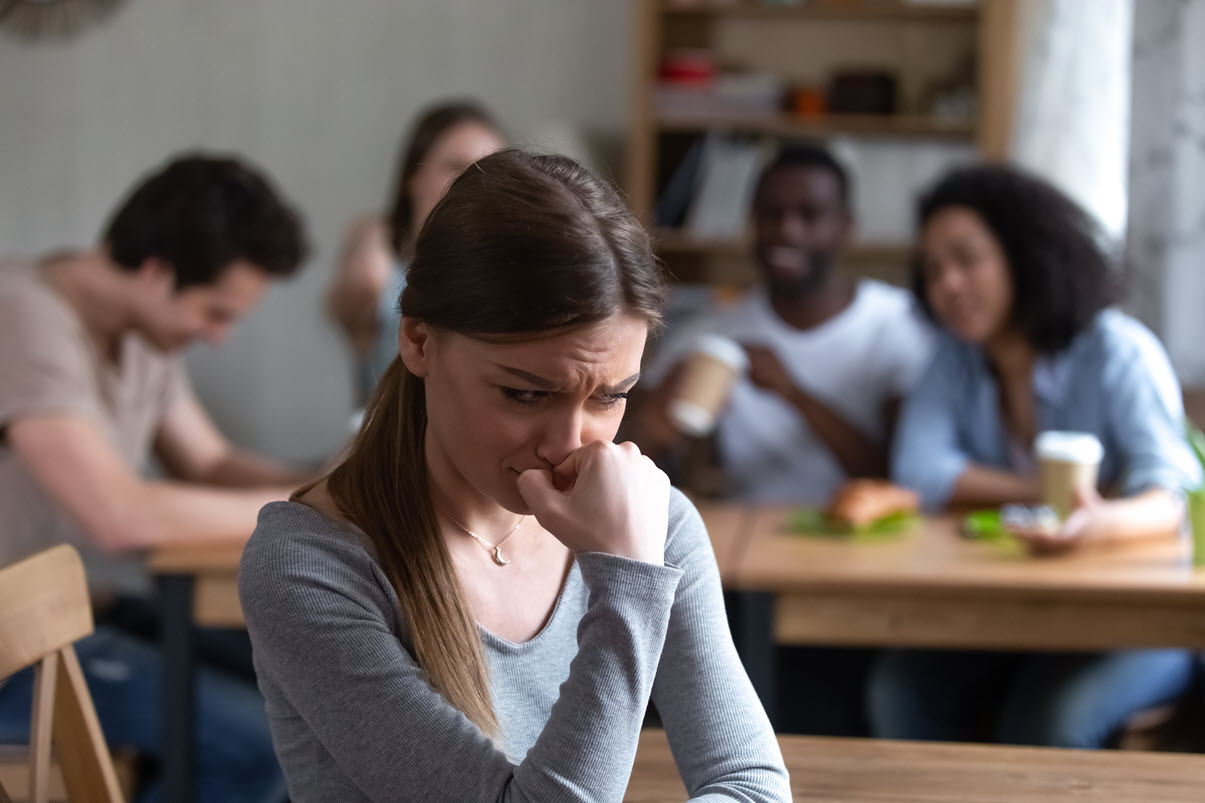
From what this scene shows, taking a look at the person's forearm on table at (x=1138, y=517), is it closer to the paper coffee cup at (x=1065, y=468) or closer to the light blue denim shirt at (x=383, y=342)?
the paper coffee cup at (x=1065, y=468)

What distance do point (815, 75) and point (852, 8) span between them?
0.76ft

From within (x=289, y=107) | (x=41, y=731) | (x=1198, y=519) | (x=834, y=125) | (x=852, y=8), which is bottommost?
(x=1198, y=519)

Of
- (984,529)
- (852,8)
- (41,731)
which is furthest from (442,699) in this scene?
(852,8)

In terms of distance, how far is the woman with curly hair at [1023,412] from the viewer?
187 centimetres

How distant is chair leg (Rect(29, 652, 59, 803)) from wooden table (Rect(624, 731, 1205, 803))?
49 cm

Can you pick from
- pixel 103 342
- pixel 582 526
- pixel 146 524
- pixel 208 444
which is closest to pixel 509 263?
pixel 582 526

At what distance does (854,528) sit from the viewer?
199cm

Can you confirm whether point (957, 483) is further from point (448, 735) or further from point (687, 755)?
point (448, 735)

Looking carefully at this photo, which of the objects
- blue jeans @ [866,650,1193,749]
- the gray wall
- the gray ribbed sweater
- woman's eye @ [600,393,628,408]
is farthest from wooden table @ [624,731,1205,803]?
the gray wall

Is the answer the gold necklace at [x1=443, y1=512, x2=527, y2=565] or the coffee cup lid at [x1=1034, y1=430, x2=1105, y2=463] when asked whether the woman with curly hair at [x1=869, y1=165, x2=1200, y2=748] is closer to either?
the coffee cup lid at [x1=1034, y1=430, x2=1105, y2=463]

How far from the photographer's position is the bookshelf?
3.44m

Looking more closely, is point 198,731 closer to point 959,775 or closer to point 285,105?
point 959,775

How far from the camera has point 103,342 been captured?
6.98ft

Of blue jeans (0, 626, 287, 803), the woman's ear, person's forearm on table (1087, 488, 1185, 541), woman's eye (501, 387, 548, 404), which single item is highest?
the woman's ear
